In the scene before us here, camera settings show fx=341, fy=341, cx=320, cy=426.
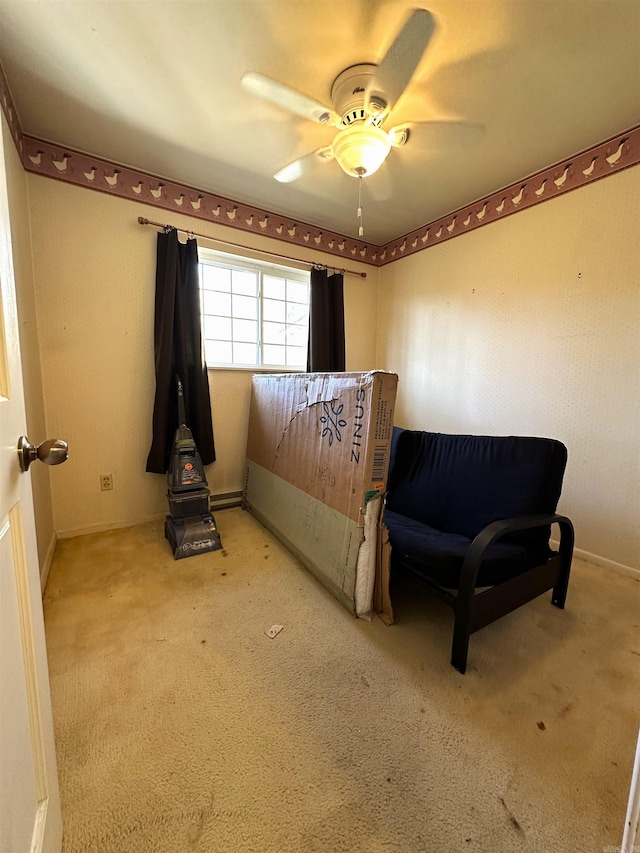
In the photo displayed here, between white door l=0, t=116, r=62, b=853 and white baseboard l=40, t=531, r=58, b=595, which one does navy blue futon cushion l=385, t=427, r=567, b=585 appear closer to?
white door l=0, t=116, r=62, b=853

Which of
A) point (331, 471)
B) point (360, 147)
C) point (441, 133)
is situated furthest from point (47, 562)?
point (441, 133)

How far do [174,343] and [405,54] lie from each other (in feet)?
6.55

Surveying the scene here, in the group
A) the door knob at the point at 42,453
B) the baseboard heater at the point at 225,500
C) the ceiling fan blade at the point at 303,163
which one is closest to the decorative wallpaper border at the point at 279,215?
the ceiling fan blade at the point at 303,163

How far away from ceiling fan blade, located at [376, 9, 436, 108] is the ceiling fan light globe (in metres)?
0.15

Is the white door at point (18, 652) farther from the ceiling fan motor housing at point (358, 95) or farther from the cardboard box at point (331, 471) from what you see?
the ceiling fan motor housing at point (358, 95)

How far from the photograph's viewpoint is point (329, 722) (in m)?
1.13

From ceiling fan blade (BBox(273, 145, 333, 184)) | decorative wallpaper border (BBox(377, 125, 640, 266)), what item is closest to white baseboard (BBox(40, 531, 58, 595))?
ceiling fan blade (BBox(273, 145, 333, 184))

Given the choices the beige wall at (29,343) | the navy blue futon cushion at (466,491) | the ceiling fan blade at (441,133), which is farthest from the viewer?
the ceiling fan blade at (441,133)

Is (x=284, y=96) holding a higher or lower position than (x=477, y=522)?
higher

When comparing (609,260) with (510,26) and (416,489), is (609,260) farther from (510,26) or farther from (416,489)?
(416,489)

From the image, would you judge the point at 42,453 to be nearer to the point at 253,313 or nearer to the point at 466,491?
the point at 466,491

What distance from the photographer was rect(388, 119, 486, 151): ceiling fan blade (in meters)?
1.82

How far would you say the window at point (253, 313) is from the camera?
9.24 ft

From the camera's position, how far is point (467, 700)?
3.97ft
